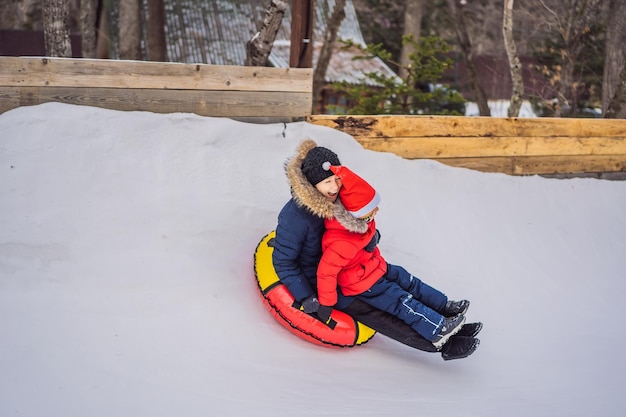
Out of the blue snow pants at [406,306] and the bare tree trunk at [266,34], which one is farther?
the bare tree trunk at [266,34]

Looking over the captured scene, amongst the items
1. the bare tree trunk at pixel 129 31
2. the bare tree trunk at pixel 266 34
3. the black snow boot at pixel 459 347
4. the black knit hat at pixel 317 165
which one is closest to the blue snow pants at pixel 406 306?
the black snow boot at pixel 459 347

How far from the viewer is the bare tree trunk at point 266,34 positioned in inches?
239

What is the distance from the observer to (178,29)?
43.7 ft

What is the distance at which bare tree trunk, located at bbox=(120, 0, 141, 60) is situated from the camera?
35.9ft

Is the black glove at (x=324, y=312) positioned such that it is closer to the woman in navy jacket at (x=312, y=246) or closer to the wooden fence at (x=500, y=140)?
the woman in navy jacket at (x=312, y=246)

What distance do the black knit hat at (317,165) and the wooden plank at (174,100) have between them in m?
1.68

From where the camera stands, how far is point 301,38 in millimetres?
5570

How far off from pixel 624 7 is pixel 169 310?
847 cm

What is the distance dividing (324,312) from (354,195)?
27.3 inches

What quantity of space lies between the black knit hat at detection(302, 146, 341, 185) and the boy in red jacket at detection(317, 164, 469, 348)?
4 centimetres

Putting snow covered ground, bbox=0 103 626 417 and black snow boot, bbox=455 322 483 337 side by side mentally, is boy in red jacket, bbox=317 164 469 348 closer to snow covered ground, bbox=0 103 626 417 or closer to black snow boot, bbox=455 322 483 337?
black snow boot, bbox=455 322 483 337

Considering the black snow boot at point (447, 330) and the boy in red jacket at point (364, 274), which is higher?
the boy in red jacket at point (364, 274)

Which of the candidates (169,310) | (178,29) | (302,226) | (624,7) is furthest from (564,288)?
(178,29)

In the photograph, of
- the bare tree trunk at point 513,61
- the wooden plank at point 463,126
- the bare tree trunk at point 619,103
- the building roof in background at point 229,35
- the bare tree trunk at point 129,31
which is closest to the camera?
the wooden plank at point 463,126
